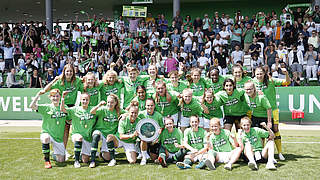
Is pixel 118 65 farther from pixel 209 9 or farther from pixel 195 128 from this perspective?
pixel 209 9

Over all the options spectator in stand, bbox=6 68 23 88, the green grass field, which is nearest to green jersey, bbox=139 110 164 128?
the green grass field

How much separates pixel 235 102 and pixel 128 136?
7.13 ft

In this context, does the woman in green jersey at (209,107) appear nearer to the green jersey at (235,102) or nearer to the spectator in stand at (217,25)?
the green jersey at (235,102)

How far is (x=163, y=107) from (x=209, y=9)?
59.2ft

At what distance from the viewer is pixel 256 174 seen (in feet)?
18.6

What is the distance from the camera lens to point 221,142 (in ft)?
20.9

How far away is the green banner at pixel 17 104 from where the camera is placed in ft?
45.9

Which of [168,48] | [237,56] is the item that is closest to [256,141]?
[237,56]

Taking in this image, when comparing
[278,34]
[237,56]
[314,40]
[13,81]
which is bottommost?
[13,81]

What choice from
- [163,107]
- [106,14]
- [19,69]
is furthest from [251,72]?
[106,14]

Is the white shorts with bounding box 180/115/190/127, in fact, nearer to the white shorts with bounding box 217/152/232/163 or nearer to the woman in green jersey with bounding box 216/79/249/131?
the woman in green jersey with bounding box 216/79/249/131

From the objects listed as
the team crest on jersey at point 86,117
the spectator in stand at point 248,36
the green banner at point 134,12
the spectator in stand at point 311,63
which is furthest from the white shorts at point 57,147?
the spectator in stand at point 248,36

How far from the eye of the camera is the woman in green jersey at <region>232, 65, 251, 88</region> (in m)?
7.11

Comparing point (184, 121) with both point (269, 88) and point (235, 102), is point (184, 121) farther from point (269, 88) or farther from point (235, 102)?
point (269, 88)
